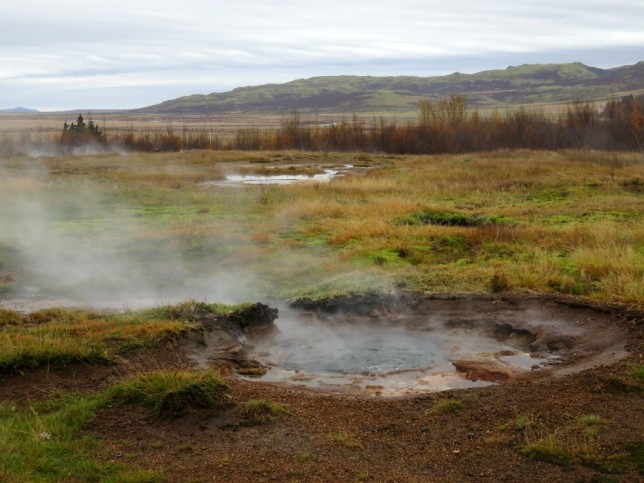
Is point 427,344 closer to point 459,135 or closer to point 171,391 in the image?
point 171,391

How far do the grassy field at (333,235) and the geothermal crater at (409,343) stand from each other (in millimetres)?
753

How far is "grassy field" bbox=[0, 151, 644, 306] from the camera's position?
12.1 meters

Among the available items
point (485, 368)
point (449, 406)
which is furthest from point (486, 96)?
point (449, 406)

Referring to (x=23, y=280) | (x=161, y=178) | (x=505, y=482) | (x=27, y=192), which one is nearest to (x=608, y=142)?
(x=161, y=178)

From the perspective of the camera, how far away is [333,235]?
15820mm

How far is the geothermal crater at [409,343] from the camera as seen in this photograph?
8.12 m

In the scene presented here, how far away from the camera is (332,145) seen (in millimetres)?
51531

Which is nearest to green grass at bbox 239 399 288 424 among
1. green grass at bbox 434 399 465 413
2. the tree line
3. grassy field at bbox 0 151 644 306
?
green grass at bbox 434 399 465 413

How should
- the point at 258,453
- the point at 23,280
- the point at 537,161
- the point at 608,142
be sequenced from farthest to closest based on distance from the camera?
1. the point at 608,142
2. the point at 537,161
3. the point at 23,280
4. the point at 258,453

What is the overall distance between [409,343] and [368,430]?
3363mm

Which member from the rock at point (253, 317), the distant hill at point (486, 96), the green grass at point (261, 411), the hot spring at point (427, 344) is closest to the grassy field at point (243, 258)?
the green grass at point (261, 411)

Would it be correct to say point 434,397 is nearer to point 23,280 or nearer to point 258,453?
point 258,453

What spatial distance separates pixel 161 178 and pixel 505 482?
86.6 ft

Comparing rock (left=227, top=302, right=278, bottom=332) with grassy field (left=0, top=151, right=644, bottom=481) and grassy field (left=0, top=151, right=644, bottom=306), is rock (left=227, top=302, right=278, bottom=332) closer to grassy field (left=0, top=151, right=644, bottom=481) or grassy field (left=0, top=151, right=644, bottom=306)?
grassy field (left=0, top=151, right=644, bottom=481)
